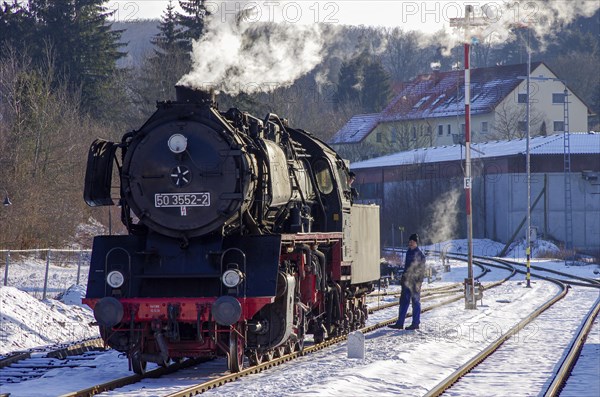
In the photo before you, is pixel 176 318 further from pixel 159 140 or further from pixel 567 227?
pixel 567 227

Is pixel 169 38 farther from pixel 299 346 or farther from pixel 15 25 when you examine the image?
pixel 299 346

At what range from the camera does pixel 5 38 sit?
171ft

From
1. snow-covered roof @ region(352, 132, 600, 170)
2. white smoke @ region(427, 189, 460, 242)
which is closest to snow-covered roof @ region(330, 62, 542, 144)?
snow-covered roof @ region(352, 132, 600, 170)

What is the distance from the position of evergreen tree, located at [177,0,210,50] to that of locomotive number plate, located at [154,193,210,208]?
14.2 ft

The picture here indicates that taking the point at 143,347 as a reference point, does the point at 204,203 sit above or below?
above

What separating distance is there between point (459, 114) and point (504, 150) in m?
18.4

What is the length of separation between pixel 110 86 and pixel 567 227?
84.1 ft

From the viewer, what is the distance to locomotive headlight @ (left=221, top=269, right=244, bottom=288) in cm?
1214

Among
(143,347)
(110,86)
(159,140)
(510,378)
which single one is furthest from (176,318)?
(110,86)

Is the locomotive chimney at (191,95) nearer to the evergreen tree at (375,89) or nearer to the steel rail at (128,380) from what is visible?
the steel rail at (128,380)

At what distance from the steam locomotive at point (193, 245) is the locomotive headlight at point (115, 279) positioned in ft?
0.04

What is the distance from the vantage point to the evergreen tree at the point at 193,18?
19.8 meters

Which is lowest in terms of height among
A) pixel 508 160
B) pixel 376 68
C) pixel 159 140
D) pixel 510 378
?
pixel 510 378

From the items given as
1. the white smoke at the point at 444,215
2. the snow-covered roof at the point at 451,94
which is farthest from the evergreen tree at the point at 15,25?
the snow-covered roof at the point at 451,94
